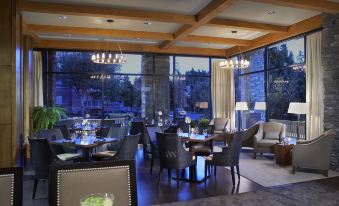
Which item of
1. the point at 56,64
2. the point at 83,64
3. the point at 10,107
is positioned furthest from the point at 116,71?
the point at 10,107

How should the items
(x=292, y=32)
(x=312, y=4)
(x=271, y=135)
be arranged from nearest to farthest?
(x=312, y=4) → (x=292, y=32) → (x=271, y=135)

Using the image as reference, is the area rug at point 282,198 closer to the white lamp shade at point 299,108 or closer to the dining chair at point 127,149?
the dining chair at point 127,149

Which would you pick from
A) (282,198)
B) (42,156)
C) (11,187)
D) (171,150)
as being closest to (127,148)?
(171,150)

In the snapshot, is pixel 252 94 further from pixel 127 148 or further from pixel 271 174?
pixel 127 148

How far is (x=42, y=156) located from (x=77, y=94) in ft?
18.4

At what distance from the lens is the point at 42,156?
171 inches

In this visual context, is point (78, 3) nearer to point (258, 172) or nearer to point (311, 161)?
point (258, 172)

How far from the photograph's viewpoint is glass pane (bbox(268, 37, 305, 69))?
25.1 ft

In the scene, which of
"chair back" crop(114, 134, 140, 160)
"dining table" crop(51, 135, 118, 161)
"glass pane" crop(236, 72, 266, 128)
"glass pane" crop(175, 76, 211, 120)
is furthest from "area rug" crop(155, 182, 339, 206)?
"glass pane" crop(175, 76, 211, 120)

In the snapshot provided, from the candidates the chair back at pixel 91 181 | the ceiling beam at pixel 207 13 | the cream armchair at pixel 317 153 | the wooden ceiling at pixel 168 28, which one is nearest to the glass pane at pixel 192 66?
the wooden ceiling at pixel 168 28

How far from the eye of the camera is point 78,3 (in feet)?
18.8

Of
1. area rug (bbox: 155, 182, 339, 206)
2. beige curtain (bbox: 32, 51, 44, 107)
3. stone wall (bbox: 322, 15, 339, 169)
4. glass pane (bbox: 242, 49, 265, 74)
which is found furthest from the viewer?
glass pane (bbox: 242, 49, 265, 74)

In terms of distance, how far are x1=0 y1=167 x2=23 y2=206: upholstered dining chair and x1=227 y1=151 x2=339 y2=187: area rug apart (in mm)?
4291

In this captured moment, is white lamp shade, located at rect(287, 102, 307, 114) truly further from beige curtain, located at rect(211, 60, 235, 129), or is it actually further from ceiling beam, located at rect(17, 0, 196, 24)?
beige curtain, located at rect(211, 60, 235, 129)
